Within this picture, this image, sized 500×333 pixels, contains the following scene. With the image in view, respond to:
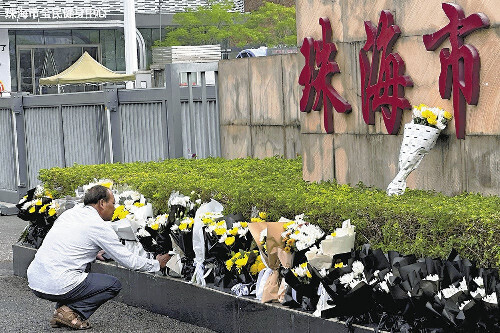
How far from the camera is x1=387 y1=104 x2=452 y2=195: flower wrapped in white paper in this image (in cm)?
799

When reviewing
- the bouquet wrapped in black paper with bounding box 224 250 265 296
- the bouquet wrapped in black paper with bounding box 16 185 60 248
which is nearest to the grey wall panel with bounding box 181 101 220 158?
Answer: the bouquet wrapped in black paper with bounding box 16 185 60 248

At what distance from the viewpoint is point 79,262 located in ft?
28.4

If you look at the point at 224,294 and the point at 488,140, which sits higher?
the point at 488,140

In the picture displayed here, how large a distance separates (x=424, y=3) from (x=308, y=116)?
2151 mm

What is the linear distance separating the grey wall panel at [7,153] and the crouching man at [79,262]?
34.1 feet

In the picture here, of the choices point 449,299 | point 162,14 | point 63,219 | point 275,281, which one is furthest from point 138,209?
point 162,14

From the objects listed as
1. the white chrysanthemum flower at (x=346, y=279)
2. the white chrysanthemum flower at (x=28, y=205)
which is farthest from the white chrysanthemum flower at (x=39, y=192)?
the white chrysanthemum flower at (x=346, y=279)

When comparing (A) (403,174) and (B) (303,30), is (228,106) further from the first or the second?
(A) (403,174)

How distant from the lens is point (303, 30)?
1002 cm

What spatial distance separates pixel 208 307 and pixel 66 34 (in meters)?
38.6

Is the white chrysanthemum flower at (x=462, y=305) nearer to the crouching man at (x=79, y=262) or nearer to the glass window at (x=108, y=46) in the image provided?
the crouching man at (x=79, y=262)

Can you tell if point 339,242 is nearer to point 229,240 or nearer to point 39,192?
point 229,240

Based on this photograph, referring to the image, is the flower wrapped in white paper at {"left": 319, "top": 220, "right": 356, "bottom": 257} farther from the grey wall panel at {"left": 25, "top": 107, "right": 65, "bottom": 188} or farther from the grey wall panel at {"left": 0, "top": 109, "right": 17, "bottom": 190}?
the grey wall panel at {"left": 0, "top": 109, "right": 17, "bottom": 190}

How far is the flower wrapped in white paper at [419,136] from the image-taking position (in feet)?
26.2
